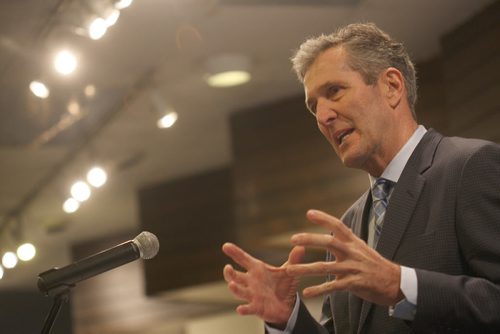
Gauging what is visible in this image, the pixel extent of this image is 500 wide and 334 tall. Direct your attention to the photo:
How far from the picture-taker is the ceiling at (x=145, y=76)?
5.03 metres

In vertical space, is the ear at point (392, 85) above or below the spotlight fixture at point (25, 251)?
below

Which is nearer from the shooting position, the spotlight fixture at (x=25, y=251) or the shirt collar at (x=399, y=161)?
the shirt collar at (x=399, y=161)

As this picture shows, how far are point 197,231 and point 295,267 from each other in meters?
6.10

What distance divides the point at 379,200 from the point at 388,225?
0.54 feet

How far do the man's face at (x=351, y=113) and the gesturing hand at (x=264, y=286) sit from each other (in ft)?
1.11

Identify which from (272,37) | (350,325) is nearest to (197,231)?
(272,37)

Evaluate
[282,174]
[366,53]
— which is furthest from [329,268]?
[282,174]

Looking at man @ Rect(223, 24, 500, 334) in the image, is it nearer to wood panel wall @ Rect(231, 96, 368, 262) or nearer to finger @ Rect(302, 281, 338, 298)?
finger @ Rect(302, 281, 338, 298)

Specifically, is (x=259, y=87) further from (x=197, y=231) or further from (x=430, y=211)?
(x=430, y=211)

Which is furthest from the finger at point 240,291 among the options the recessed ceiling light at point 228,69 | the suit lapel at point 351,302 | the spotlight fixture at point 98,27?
the recessed ceiling light at point 228,69

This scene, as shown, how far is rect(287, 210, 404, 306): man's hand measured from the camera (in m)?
1.91

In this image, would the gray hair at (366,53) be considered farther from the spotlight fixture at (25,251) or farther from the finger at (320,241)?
the spotlight fixture at (25,251)

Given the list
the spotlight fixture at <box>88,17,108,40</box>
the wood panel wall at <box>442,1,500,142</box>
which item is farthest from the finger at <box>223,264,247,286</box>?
the wood panel wall at <box>442,1,500,142</box>

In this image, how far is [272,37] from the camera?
5.45m
